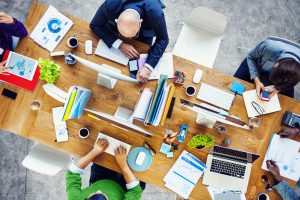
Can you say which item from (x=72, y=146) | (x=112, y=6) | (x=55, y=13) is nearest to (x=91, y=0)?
(x=55, y=13)

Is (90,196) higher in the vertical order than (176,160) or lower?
lower

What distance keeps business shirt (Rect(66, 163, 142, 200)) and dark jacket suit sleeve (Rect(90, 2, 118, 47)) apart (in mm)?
1029

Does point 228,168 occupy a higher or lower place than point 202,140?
lower

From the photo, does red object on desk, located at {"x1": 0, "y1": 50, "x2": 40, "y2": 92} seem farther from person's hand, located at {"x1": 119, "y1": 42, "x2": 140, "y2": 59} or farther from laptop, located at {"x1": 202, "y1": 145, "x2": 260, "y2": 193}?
laptop, located at {"x1": 202, "y1": 145, "x2": 260, "y2": 193}

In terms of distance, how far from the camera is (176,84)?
249 cm

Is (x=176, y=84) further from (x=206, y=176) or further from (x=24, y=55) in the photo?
Answer: (x=24, y=55)

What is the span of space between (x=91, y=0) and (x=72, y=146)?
1904 mm

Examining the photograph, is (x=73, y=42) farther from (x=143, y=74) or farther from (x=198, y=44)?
(x=198, y=44)

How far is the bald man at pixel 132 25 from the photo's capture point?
2.24 m

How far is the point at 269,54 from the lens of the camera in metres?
2.55

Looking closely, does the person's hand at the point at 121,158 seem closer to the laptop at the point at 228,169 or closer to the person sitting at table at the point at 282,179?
the laptop at the point at 228,169

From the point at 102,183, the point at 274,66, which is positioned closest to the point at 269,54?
the point at 274,66

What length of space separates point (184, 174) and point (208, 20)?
1387 millimetres

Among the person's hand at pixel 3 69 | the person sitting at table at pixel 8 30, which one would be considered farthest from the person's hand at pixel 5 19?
the person's hand at pixel 3 69
